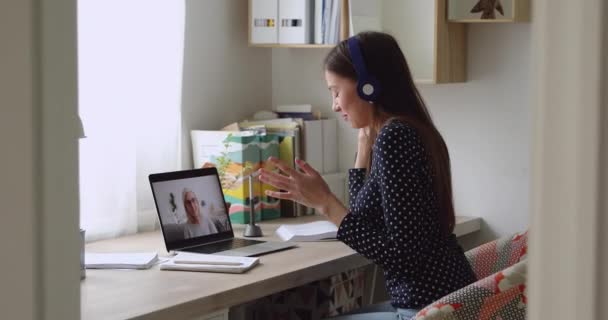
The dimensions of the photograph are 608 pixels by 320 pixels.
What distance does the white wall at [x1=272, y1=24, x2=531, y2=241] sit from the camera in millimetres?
3084

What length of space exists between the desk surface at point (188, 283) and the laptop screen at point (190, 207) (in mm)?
84

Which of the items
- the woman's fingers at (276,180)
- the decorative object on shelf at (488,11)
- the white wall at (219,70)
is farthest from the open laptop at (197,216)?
the decorative object on shelf at (488,11)

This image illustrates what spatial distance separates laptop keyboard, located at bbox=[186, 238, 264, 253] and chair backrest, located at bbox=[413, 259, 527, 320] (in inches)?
35.9

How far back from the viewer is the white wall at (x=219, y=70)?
10.4 feet

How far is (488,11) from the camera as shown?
295 cm

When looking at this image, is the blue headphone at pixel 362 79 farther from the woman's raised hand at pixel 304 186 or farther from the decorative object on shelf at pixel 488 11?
the decorative object on shelf at pixel 488 11
